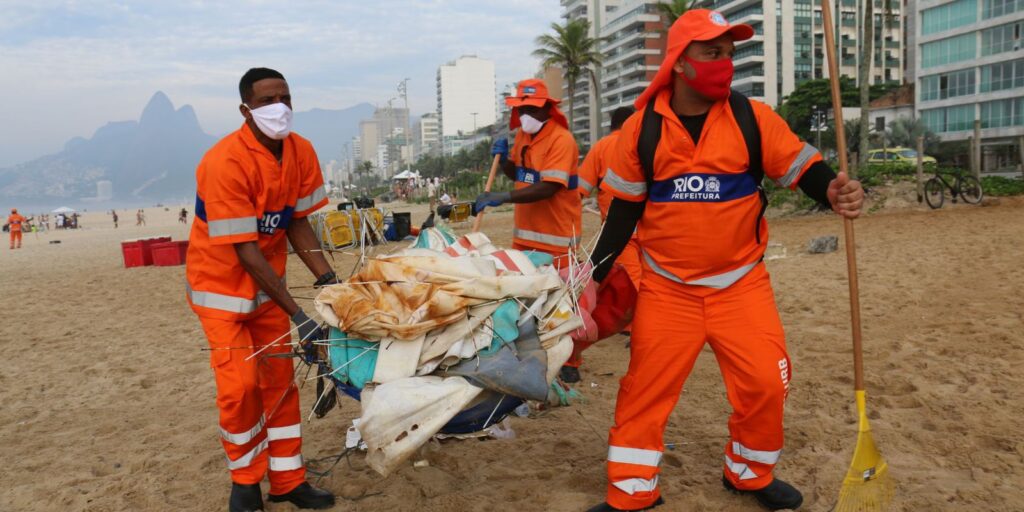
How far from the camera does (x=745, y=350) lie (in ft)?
8.97

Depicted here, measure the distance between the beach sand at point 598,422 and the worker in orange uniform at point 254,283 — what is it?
0.37 meters

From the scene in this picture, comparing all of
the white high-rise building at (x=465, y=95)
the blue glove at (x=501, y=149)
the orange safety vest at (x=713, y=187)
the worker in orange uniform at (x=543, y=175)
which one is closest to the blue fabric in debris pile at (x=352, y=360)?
the orange safety vest at (x=713, y=187)

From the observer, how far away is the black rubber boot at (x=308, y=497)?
3342 mm

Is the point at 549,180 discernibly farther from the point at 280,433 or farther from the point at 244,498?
the point at 244,498

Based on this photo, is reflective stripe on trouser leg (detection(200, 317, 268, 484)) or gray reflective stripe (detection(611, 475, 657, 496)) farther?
reflective stripe on trouser leg (detection(200, 317, 268, 484))

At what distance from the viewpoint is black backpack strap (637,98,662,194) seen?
2783 mm

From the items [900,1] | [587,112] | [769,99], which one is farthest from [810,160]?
[587,112]

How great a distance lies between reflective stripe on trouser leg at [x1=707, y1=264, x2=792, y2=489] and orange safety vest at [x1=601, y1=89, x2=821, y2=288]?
93 mm

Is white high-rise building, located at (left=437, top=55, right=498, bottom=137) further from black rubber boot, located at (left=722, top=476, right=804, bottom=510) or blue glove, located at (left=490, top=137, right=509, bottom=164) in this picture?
black rubber boot, located at (left=722, top=476, right=804, bottom=510)

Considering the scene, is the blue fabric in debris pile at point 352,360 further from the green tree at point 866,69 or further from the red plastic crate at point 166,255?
the green tree at point 866,69

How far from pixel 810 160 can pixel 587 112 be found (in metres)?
92.3

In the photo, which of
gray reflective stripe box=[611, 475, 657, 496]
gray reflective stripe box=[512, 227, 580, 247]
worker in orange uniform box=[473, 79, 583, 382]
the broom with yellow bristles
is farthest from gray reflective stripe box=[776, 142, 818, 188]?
gray reflective stripe box=[512, 227, 580, 247]

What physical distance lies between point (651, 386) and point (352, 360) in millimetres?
1209

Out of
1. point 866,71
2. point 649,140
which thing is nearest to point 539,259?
point 649,140
